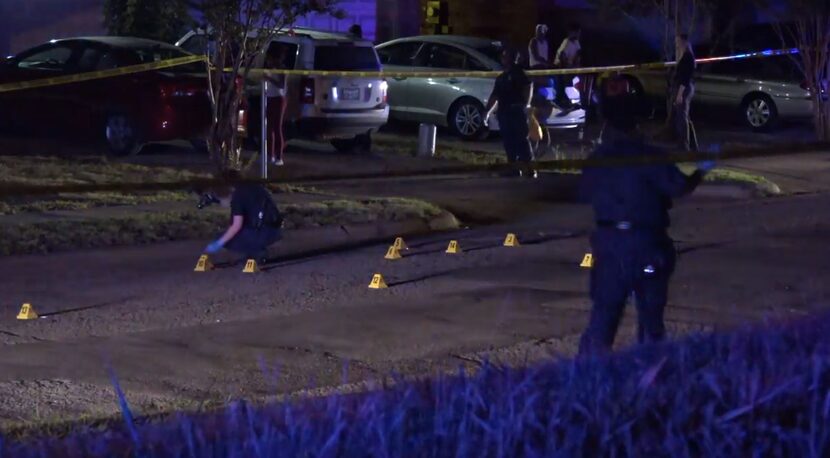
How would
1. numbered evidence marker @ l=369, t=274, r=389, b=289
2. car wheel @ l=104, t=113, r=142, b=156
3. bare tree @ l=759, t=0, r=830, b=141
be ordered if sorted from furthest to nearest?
bare tree @ l=759, t=0, r=830, b=141 → car wheel @ l=104, t=113, r=142, b=156 → numbered evidence marker @ l=369, t=274, r=389, b=289

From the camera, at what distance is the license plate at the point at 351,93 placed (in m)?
17.9

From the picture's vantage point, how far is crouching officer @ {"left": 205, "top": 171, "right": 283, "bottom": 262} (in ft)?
34.2

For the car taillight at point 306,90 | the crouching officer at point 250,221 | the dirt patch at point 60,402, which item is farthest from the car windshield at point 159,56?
the dirt patch at point 60,402

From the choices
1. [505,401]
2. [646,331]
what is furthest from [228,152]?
[505,401]

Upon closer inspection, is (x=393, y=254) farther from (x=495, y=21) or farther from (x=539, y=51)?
(x=495, y=21)

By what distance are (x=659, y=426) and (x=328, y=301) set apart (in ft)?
17.3

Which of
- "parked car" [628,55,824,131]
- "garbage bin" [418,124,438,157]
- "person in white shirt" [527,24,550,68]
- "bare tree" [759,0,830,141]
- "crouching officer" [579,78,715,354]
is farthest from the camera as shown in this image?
"parked car" [628,55,824,131]

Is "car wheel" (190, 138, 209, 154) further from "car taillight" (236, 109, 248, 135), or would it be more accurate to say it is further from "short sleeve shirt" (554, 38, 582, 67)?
"short sleeve shirt" (554, 38, 582, 67)

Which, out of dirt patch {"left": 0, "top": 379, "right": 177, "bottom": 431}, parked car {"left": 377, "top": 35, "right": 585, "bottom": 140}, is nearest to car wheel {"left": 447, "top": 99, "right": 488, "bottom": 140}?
parked car {"left": 377, "top": 35, "right": 585, "bottom": 140}

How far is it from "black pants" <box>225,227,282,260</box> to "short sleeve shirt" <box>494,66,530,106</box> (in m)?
6.14

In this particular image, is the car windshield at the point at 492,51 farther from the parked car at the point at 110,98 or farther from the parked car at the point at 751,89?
the parked car at the point at 110,98

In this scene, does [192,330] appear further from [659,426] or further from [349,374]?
[659,426]

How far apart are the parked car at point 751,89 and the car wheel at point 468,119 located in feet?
15.2

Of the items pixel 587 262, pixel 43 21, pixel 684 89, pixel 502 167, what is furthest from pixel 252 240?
pixel 43 21
